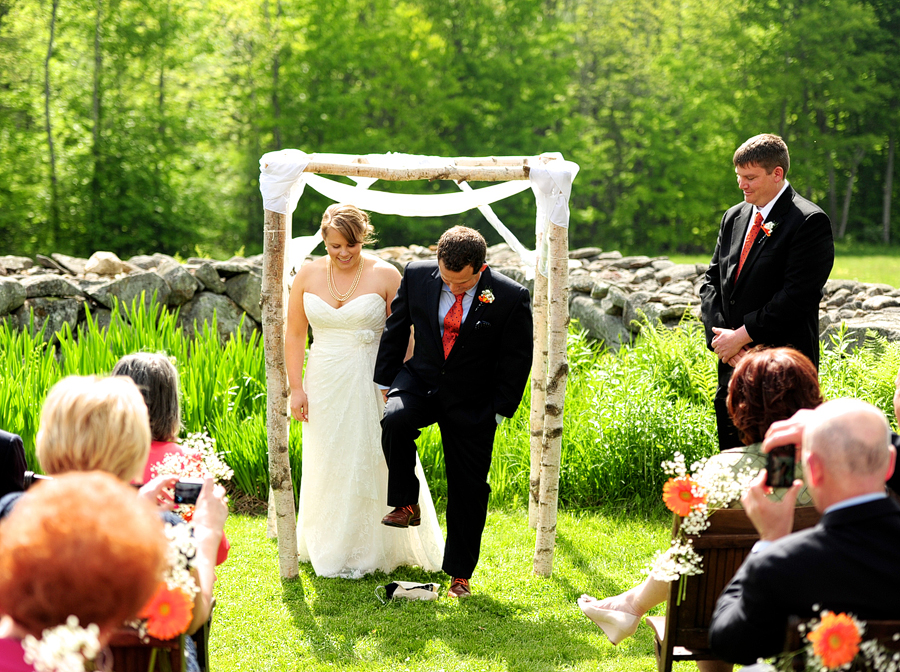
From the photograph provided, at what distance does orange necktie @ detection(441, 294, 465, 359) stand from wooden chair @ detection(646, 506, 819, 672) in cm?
192

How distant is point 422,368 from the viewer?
439cm

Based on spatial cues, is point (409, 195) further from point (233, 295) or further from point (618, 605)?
point (233, 295)

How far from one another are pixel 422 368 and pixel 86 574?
2931mm

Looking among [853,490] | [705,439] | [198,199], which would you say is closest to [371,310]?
[705,439]

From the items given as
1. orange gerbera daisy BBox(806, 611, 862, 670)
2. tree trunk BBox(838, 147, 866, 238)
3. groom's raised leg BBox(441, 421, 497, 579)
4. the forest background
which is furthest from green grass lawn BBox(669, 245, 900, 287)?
orange gerbera daisy BBox(806, 611, 862, 670)

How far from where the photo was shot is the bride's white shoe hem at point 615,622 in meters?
3.40

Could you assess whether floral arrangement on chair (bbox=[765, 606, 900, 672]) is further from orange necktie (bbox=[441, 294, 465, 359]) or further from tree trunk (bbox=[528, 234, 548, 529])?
tree trunk (bbox=[528, 234, 548, 529])

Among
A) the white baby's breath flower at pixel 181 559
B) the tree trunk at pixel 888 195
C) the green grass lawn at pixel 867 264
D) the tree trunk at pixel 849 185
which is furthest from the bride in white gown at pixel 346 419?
the tree trunk at pixel 888 195

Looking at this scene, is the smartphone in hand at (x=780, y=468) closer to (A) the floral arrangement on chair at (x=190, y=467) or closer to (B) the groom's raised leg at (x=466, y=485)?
(A) the floral arrangement on chair at (x=190, y=467)

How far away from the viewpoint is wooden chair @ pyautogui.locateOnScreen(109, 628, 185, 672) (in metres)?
2.08

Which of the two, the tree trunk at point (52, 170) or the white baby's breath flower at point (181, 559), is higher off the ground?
the tree trunk at point (52, 170)

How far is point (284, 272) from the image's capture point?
473 centimetres

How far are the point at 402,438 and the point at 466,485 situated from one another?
43 cm

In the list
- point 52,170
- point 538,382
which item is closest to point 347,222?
point 538,382
